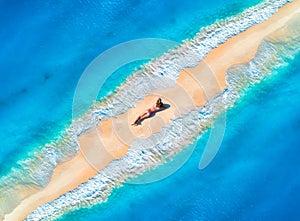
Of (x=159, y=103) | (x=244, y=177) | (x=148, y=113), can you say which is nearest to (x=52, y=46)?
(x=148, y=113)

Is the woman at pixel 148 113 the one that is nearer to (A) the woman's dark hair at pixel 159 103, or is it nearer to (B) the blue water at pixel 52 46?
(A) the woman's dark hair at pixel 159 103

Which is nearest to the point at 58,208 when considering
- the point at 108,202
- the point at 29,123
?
the point at 108,202

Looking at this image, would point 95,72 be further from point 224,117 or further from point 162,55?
point 224,117

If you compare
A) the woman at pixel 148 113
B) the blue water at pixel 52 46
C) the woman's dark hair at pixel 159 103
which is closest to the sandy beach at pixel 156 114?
the woman at pixel 148 113

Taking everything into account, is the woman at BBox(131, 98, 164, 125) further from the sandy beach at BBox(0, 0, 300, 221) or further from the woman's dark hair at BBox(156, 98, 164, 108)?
the sandy beach at BBox(0, 0, 300, 221)

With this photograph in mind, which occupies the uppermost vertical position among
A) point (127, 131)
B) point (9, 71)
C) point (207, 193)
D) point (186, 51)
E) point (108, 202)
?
point (9, 71)

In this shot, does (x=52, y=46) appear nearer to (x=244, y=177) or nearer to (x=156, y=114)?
(x=156, y=114)
